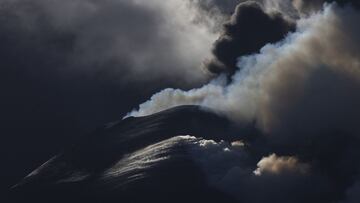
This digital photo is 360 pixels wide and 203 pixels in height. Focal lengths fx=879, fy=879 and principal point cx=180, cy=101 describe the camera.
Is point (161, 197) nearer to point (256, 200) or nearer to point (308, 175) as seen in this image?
point (256, 200)

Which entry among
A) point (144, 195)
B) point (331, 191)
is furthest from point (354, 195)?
point (144, 195)

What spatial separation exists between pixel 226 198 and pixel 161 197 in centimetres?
1449

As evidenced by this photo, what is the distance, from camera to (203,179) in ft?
655

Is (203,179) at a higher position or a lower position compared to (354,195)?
higher

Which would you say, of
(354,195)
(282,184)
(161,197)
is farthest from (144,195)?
(354,195)

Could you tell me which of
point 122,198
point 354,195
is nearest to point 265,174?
point 354,195

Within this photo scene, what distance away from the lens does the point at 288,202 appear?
18838cm

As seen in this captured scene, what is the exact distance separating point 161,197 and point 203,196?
9.42 meters

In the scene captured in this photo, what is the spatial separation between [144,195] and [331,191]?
136 feet

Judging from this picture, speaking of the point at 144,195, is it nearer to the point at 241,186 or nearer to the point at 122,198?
the point at 122,198

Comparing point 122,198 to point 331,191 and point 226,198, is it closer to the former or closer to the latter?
point 226,198

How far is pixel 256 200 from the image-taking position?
620 ft

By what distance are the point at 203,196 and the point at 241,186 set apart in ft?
29.1

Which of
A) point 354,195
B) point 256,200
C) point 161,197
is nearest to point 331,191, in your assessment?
point 354,195
